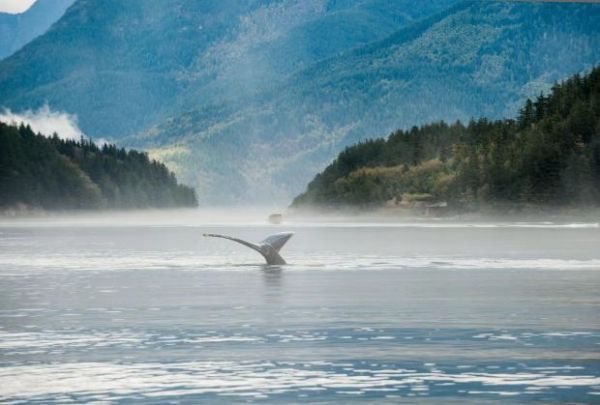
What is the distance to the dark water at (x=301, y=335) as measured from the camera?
3141 cm

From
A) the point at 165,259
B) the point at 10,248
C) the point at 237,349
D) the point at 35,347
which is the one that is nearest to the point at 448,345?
the point at 237,349

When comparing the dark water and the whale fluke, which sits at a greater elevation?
the whale fluke

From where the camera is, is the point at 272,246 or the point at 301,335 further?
the point at 272,246

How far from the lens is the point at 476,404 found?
29.1 meters

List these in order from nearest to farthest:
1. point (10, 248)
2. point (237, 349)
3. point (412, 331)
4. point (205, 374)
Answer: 1. point (205, 374)
2. point (237, 349)
3. point (412, 331)
4. point (10, 248)

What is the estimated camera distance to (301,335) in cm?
4219

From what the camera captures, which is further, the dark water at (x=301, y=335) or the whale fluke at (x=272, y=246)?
the whale fluke at (x=272, y=246)

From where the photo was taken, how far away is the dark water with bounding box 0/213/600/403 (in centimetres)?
3141

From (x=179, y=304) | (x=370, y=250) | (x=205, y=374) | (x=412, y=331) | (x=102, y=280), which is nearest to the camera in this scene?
(x=205, y=374)

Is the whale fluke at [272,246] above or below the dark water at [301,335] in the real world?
above

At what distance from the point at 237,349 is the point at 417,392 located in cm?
892

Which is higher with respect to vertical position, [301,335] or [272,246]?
[272,246]

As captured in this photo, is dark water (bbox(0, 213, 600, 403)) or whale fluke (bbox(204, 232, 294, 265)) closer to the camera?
dark water (bbox(0, 213, 600, 403))

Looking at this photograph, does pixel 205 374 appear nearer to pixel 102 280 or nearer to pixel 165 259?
pixel 102 280
